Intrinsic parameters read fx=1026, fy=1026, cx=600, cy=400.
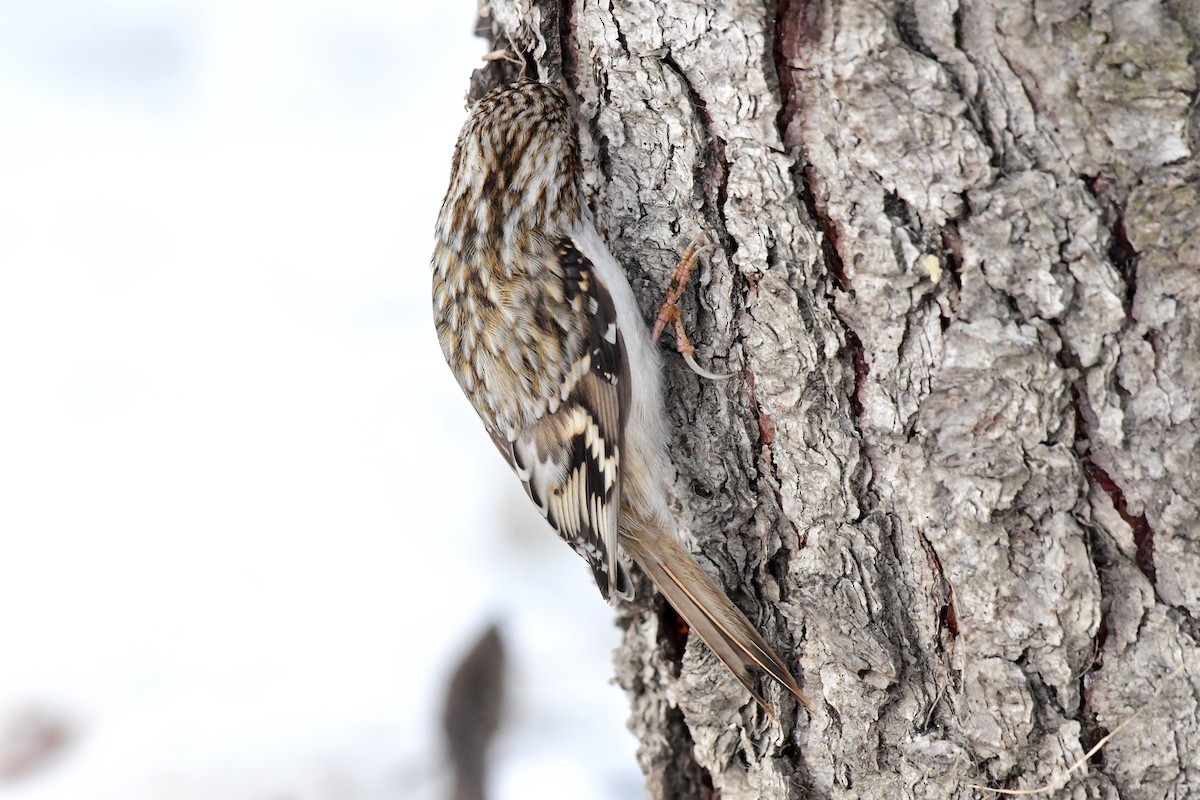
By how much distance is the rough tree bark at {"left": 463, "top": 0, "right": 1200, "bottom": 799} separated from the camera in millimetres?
1373

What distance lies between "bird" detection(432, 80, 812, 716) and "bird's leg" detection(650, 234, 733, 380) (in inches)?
2.7

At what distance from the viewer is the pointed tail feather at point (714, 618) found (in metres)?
1.83

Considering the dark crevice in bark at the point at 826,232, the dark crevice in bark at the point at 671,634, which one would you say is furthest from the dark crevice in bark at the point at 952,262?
the dark crevice in bark at the point at 671,634

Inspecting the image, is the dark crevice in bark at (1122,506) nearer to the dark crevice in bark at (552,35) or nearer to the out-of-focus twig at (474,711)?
the dark crevice in bark at (552,35)

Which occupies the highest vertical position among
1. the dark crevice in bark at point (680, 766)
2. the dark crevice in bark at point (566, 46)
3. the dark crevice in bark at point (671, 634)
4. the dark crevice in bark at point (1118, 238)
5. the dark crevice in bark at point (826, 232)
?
the dark crevice in bark at point (566, 46)

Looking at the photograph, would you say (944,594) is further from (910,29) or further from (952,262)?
(910,29)

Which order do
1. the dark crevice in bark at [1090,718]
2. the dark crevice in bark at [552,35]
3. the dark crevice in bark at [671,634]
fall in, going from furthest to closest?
1. the dark crevice in bark at [671,634]
2. the dark crevice in bark at [552,35]
3. the dark crevice in bark at [1090,718]

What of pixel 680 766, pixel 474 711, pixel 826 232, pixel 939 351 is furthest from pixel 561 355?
pixel 474 711

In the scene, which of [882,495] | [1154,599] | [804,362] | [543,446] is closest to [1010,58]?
[804,362]

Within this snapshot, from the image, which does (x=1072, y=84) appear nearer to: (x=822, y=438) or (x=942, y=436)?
(x=942, y=436)

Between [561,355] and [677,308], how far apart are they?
338 millimetres

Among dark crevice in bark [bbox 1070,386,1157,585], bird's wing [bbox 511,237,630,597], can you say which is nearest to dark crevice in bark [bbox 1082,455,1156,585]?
dark crevice in bark [bbox 1070,386,1157,585]

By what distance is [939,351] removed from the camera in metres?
1.50

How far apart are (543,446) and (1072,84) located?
120 cm
